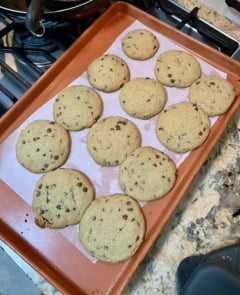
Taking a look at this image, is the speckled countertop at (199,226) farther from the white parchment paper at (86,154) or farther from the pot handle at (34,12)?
the pot handle at (34,12)

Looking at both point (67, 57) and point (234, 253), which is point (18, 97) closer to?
point (67, 57)

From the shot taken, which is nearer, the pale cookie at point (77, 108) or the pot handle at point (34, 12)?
the pot handle at point (34, 12)

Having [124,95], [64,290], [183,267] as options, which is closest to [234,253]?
[183,267]

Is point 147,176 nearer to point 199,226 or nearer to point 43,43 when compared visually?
point 199,226

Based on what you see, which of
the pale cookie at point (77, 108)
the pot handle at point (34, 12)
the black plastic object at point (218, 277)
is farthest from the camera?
the pale cookie at point (77, 108)

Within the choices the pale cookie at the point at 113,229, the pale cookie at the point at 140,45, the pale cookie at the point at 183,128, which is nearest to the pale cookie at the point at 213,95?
the pale cookie at the point at 183,128

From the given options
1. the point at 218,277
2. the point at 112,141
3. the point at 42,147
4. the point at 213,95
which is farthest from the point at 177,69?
the point at 218,277

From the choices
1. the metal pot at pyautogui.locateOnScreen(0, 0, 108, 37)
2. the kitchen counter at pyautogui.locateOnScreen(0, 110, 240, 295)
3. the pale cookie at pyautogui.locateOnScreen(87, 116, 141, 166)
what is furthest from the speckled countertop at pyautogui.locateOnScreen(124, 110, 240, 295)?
the metal pot at pyautogui.locateOnScreen(0, 0, 108, 37)
